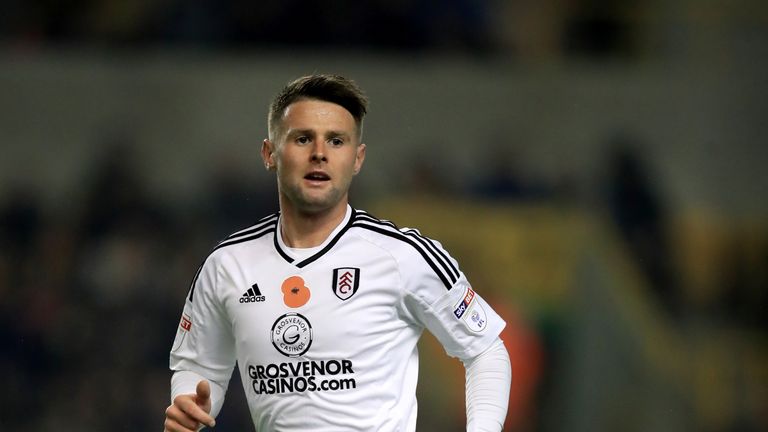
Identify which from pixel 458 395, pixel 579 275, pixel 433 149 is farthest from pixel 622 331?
pixel 433 149

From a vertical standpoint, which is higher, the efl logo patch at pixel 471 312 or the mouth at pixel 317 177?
the mouth at pixel 317 177

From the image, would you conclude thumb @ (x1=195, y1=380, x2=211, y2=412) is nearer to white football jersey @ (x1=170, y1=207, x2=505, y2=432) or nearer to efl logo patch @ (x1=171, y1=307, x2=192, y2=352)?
white football jersey @ (x1=170, y1=207, x2=505, y2=432)

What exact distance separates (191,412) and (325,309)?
441 millimetres

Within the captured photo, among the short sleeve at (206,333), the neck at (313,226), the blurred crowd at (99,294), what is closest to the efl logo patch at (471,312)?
the neck at (313,226)

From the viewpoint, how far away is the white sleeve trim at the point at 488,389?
10.7 feet

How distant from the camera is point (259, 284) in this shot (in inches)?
131

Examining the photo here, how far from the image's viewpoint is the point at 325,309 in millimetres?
3244

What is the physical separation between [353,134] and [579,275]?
583 cm

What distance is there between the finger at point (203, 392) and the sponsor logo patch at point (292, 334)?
0.24m

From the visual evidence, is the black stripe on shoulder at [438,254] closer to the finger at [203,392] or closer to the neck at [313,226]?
the neck at [313,226]

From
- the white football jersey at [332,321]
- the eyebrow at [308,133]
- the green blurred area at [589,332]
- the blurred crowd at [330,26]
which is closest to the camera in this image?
the white football jersey at [332,321]

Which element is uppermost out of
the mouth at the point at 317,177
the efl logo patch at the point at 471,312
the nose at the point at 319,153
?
the nose at the point at 319,153

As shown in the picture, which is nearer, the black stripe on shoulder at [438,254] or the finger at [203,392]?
the finger at [203,392]

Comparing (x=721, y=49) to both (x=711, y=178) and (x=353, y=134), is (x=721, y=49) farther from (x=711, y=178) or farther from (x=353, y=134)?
(x=353, y=134)
